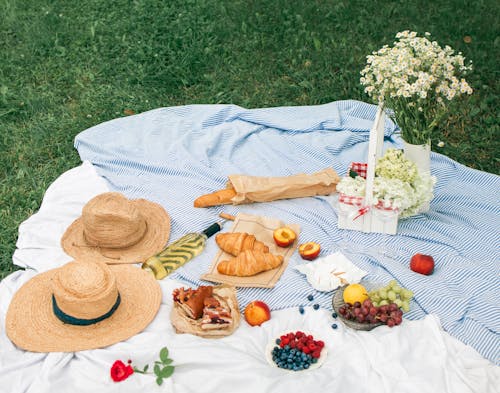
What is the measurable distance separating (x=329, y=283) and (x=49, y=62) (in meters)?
5.04

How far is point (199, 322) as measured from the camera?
457 cm

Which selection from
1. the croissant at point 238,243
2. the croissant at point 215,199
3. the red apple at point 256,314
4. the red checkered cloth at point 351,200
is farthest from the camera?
the croissant at point 215,199

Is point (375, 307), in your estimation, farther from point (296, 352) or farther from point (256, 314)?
point (256, 314)

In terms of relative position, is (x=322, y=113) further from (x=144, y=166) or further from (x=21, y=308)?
(x=21, y=308)

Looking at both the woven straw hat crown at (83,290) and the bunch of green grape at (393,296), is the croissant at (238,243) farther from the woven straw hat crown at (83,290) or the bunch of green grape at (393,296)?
the woven straw hat crown at (83,290)

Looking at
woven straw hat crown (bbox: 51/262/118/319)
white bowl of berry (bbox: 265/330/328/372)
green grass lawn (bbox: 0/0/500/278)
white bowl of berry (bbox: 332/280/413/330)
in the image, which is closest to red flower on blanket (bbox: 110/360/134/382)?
woven straw hat crown (bbox: 51/262/118/319)

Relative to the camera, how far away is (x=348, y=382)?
165 inches

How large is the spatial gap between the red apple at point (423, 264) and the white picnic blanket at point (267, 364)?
1.65ft

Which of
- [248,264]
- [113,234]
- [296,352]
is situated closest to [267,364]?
[296,352]

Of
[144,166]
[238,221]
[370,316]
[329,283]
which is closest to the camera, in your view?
[370,316]

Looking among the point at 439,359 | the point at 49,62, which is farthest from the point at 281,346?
the point at 49,62

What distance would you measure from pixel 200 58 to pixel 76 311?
451cm

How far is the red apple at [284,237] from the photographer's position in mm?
5324

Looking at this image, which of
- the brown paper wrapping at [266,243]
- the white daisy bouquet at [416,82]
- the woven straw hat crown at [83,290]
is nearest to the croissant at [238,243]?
the brown paper wrapping at [266,243]
